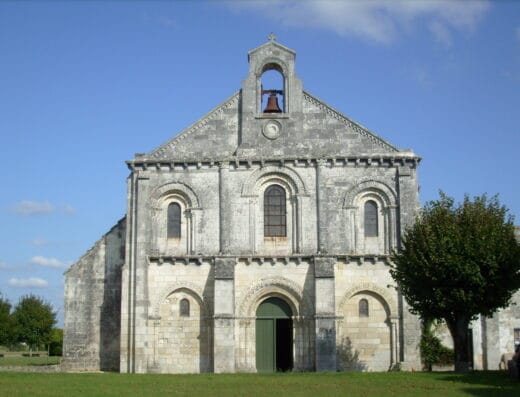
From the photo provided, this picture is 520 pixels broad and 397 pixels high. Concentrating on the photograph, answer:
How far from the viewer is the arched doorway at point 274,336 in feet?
111

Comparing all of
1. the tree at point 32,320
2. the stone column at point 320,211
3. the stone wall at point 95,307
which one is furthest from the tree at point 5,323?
the stone column at point 320,211

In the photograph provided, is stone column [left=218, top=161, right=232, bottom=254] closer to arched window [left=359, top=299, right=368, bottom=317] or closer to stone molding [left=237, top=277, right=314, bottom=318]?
stone molding [left=237, top=277, right=314, bottom=318]

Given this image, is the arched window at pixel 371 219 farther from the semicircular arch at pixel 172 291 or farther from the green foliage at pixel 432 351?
the semicircular arch at pixel 172 291

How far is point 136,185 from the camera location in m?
34.9

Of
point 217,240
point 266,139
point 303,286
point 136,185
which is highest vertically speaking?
point 266,139

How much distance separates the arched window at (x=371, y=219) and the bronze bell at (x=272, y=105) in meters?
6.12

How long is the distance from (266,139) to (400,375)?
500 inches

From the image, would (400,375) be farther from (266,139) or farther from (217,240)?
(266,139)

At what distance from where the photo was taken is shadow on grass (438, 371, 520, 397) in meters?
21.7

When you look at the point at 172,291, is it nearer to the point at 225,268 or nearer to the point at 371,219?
the point at 225,268

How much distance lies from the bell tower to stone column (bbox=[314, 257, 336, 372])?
5.94 m

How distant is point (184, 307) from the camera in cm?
3425

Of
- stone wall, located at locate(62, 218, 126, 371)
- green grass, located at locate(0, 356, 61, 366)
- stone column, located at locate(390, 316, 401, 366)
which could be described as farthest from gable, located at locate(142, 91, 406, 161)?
green grass, located at locate(0, 356, 61, 366)

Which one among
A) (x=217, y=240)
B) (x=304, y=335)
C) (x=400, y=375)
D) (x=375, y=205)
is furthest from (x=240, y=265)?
(x=400, y=375)
